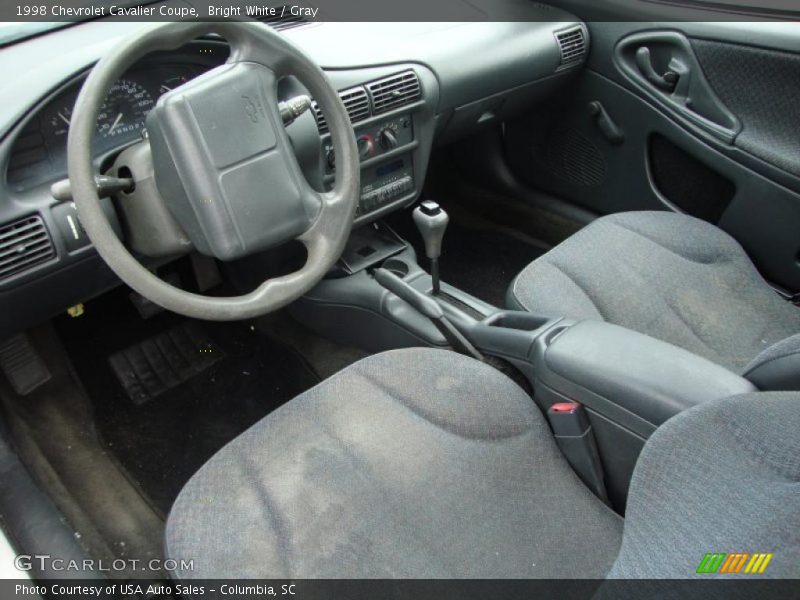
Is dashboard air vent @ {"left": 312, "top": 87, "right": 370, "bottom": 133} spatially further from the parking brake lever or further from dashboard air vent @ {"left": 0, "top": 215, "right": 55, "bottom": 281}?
dashboard air vent @ {"left": 0, "top": 215, "right": 55, "bottom": 281}

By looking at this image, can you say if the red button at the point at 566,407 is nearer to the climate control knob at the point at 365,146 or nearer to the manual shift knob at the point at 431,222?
the manual shift knob at the point at 431,222

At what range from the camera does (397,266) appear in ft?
5.85

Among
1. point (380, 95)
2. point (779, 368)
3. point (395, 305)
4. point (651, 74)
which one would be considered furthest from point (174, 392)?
point (651, 74)

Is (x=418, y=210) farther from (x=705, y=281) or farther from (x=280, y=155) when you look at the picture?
(x=705, y=281)

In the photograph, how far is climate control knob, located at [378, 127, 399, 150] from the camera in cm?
169

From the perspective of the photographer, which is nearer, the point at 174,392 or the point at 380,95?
the point at 380,95

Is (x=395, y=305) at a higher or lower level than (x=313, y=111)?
lower

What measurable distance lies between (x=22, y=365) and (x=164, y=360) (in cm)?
35

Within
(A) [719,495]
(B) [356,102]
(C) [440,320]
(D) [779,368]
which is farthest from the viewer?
Answer: (B) [356,102]

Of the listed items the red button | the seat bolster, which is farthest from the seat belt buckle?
the seat bolster

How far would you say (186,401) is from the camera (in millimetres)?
1843

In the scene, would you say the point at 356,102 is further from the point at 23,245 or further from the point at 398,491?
the point at 398,491

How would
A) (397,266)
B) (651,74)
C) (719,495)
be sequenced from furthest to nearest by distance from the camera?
1. (651,74)
2. (397,266)
3. (719,495)

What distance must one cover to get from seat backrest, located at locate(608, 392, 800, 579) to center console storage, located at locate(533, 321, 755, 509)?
16cm
